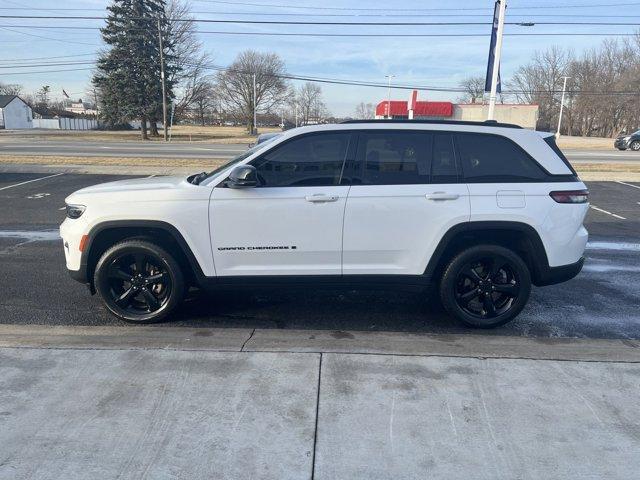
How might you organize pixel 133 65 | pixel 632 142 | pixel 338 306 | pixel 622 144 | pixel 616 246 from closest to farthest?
pixel 338 306 < pixel 616 246 < pixel 632 142 < pixel 622 144 < pixel 133 65

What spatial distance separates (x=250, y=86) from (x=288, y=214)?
65.3m

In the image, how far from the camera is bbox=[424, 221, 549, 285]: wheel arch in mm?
4230

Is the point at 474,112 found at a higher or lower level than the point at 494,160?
higher

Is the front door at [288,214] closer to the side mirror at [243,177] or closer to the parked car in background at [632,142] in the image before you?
the side mirror at [243,177]

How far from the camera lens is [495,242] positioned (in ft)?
14.6

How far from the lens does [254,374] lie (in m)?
3.45

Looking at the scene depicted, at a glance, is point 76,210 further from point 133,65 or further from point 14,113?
point 14,113

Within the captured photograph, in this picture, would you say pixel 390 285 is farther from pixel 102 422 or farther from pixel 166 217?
pixel 102 422

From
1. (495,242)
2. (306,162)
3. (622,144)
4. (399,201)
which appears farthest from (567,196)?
(622,144)

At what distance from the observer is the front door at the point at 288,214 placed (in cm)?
416

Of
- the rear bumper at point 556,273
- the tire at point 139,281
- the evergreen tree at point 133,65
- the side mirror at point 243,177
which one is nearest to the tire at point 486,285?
the rear bumper at point 556,273

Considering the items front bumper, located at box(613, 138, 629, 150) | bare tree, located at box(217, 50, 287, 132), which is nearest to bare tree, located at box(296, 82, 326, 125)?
bare tree, located at box(217, 50, 287, 132)

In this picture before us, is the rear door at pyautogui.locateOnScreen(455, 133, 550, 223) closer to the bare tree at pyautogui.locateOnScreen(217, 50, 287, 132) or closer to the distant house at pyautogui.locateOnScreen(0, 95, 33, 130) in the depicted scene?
the bare tree at pyautogui.locateOnScreen(217, 50, 287, 132)

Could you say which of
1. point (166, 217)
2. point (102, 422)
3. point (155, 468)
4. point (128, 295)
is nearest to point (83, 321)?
point (128, 295)
